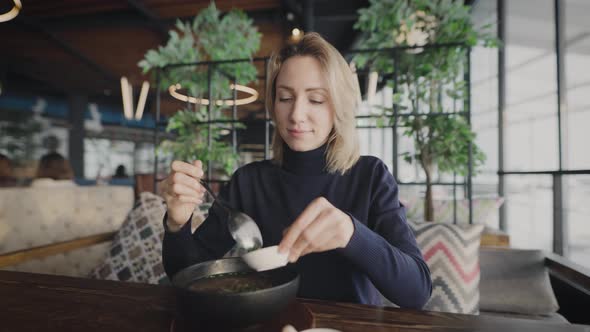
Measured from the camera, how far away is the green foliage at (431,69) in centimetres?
213

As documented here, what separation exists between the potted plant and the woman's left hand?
65.0 inches

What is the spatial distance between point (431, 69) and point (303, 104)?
1.43 meters

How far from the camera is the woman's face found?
1.12m

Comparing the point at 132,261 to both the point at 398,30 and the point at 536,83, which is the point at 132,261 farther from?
the point at 536,83

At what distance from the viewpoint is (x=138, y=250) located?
1678mm

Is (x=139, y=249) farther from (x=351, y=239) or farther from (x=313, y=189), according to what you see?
(x=351, y=239)

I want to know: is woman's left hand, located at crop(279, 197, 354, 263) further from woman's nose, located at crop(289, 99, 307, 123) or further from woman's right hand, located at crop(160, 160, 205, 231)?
woman's nose, located at crop(289, 99, 307, 123)

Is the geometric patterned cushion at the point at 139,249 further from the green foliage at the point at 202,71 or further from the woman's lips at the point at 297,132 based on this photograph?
the green foliage at the point at 202,71

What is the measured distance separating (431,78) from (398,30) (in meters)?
0.39

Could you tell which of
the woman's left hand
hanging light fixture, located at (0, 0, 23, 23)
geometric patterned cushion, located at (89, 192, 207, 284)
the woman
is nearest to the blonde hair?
the woman

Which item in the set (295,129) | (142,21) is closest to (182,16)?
(142,21)

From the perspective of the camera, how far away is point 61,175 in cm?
365

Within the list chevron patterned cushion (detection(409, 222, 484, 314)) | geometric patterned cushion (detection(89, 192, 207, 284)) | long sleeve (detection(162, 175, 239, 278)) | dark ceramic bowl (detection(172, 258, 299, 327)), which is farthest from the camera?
geometric patterned cushion (detection(89, 192, 207, 284))

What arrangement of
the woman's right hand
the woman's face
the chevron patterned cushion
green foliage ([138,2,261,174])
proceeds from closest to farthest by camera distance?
the woman's right hand < the woman's face < the chevron patterned cushion < green foliage ([138,2,261,174])
